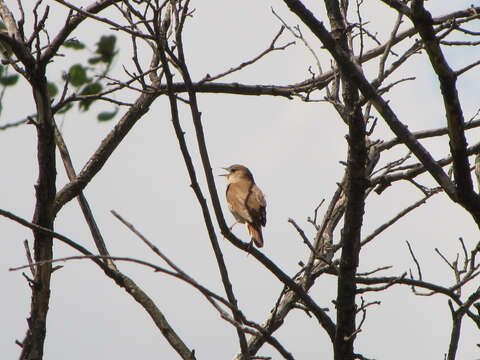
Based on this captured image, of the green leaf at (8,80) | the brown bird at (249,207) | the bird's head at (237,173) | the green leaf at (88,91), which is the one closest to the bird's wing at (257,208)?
the brown bird at (249,207)

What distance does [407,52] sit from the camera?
3.47m

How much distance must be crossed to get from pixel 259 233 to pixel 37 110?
3.66m

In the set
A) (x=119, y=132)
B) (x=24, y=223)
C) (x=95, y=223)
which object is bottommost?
(x=24, y=223)

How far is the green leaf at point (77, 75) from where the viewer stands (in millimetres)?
2068

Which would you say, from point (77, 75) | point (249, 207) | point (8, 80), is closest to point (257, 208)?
point (249, 207)

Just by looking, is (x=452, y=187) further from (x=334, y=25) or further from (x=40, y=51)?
(x=40, y=51)

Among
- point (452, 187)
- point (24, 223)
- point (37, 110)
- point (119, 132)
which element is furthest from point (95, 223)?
point (452, 187)

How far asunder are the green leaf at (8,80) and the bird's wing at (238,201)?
208 inches

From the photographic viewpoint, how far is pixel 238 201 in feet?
25.4

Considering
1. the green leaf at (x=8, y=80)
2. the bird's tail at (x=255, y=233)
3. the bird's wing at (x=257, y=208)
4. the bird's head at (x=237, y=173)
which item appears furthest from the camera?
the bird's head at (x=237, y=173)

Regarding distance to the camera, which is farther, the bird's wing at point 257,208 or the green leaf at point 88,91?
the bird's wing at point 257,208

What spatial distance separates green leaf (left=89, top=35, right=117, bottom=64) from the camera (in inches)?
80.7

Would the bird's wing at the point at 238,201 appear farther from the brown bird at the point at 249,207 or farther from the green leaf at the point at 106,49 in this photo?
the green leaf at the point at 106,49

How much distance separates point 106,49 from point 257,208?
18.2 ft
